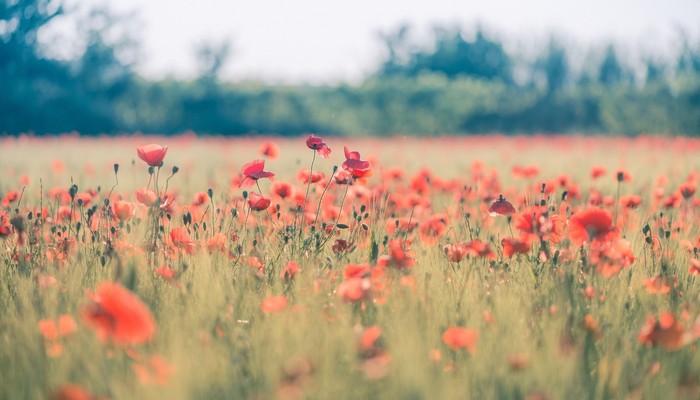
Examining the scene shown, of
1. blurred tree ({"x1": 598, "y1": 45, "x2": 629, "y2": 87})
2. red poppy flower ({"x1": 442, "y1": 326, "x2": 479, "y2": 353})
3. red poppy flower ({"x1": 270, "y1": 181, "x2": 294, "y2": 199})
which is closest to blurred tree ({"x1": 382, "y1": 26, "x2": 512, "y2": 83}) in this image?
blurred tree ({"x1": 598, "y1": 45, "x2": 629, "y2": 87})

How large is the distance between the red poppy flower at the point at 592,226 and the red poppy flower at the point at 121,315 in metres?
1.08

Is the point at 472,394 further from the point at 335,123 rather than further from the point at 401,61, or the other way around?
the point at 401,61

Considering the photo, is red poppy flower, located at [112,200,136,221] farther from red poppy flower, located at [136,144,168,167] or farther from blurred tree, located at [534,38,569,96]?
blurred tree, located at [534,38,569,96]

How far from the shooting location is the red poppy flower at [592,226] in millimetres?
1506

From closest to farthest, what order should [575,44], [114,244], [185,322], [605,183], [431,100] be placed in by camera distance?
[185,322], [114,244], [605,183], [431,100], [575,44]

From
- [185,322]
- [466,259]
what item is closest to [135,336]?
Answer: [185,322]

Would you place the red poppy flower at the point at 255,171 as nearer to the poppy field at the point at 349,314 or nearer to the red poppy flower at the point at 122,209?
the poppy field at the point at 349,314

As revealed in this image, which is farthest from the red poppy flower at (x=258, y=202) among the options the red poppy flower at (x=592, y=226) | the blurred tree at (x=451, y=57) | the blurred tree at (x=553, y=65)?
the blurred tree at (x=553, y=65)

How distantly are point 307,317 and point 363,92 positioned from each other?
14.8 meters

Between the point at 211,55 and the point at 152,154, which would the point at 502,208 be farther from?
the point at 211,55

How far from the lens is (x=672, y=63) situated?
27.1 meters

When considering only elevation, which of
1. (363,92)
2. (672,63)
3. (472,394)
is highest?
(672,63)

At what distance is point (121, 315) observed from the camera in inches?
34.9

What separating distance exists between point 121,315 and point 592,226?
1145 millimetres
